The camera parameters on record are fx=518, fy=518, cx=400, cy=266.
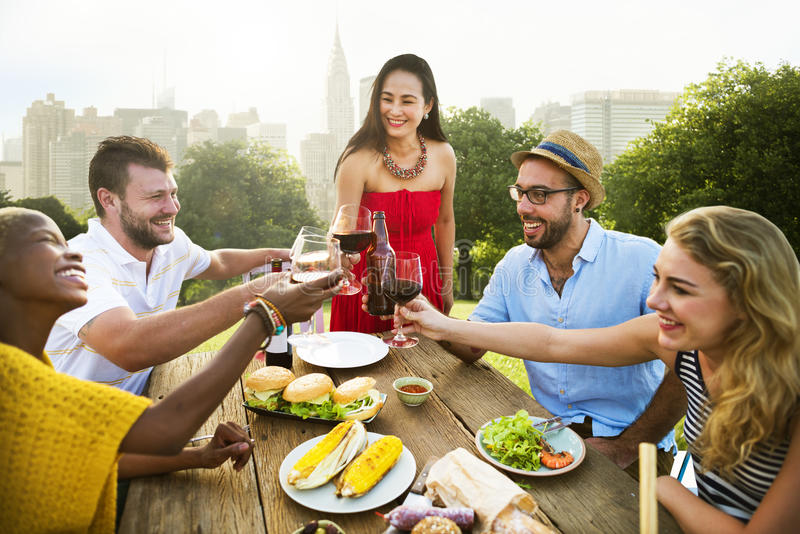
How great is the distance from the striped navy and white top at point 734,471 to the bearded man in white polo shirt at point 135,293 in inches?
61.3

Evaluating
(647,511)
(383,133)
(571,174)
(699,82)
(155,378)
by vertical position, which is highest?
(699,82)

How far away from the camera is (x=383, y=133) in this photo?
4.04 m

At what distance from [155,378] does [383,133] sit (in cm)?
242

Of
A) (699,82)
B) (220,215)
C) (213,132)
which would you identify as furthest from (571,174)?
(213,132)

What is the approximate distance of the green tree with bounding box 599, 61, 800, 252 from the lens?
20.3m

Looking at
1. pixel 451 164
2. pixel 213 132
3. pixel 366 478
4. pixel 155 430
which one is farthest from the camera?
pixel 213 132

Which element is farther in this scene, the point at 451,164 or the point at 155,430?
the point at 451,164

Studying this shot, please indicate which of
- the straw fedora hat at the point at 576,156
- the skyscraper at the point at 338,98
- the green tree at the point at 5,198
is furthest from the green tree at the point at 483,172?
the skyscraper at the point at 338,98

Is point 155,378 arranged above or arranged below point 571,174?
below

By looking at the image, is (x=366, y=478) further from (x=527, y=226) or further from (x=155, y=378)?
(x=527, y=226)

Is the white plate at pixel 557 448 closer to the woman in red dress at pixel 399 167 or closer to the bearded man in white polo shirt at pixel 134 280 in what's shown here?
the bearded man in white polo shirt at pixel 134 280

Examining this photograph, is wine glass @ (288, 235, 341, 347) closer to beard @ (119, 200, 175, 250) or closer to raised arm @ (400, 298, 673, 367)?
raised arm @ (400, 298, 673, 367)

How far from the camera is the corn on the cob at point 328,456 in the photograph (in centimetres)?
157

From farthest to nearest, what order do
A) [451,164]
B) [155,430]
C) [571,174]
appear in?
[451,164]
[571,174]
[155,430]
